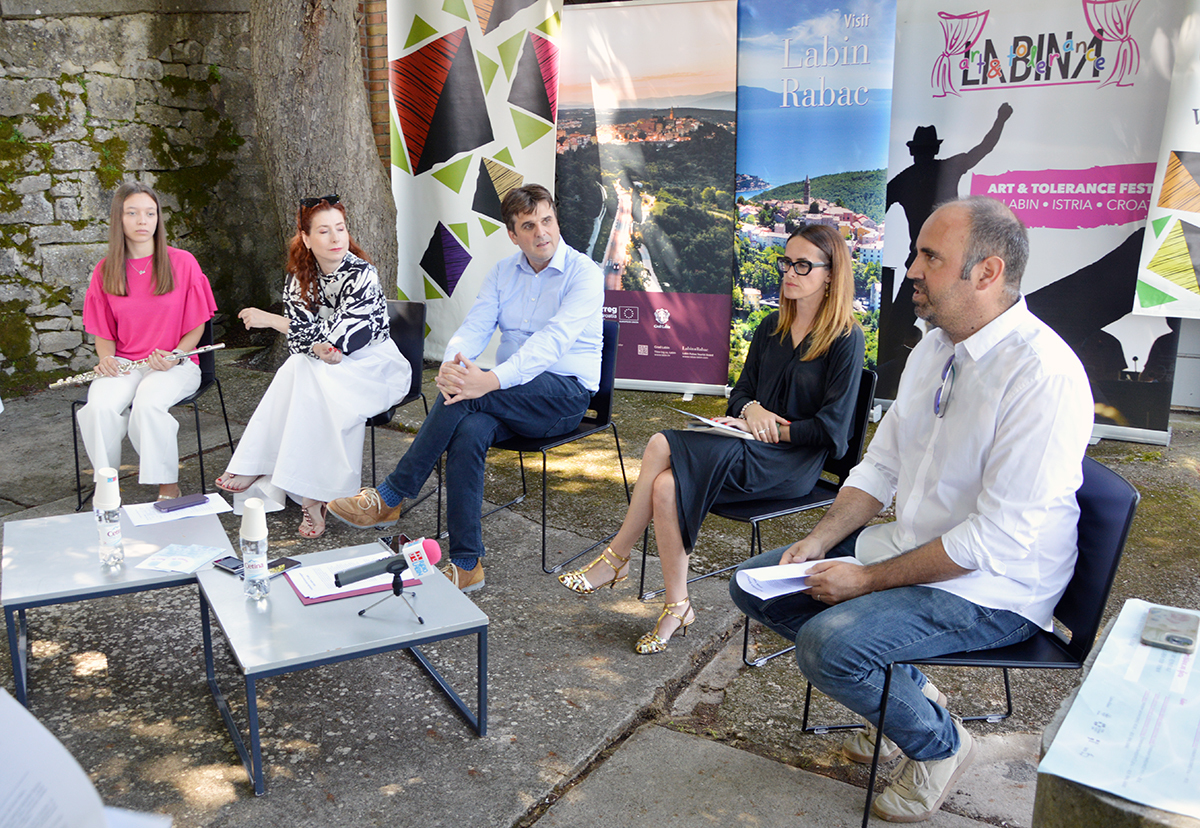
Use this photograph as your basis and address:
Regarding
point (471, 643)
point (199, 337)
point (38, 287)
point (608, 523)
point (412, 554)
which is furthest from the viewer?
point (38, 287)

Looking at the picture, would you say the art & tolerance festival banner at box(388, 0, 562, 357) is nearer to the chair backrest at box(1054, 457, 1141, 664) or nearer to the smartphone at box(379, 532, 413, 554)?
the smartphone at box(379, 532, 413, 554)

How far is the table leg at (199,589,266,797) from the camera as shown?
210 centimetres

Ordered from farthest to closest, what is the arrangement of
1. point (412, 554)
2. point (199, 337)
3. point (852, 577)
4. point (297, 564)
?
point (199, 337), point (297, 564), point (412, 554), point (852, 577)

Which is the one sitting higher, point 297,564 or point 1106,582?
point 1106,582

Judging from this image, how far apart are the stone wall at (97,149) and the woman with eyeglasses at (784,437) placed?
5.03 m

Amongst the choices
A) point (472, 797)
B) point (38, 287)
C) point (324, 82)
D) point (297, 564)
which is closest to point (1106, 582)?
point (472, 797)

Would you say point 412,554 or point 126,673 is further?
point 126,673

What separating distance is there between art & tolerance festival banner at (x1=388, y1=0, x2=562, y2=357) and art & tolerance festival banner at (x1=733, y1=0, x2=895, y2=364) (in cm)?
132

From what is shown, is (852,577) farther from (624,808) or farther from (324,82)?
(324,82)

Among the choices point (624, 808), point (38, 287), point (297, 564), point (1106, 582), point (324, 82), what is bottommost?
point (624, 808)

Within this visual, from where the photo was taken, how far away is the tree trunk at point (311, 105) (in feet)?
17.8

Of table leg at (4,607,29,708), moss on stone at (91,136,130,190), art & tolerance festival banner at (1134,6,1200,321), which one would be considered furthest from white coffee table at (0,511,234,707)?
art & tolerance festival banner at (1134,6,1200,321)

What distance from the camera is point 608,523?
400 cm

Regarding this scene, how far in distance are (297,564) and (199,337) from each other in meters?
2.11
